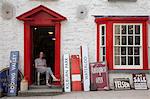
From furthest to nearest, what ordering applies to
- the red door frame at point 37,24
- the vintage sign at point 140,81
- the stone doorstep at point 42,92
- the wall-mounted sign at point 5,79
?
the red door frame at point 37,24, the vintage sign at point 140,81, the wall-mounted sign at point 5,79, the stone doorstep at point 42,92

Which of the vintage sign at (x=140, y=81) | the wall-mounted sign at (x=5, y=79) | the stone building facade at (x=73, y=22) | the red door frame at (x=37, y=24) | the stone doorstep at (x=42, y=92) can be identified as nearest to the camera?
the stone doorstep at (x=42, y=92)

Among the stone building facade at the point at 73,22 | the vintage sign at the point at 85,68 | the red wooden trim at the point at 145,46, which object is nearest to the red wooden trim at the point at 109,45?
the stone building facade at the point at 73,22

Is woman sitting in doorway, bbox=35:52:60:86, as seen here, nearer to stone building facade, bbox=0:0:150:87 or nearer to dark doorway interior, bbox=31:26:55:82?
stone building facade, bbox=0:0:150:87

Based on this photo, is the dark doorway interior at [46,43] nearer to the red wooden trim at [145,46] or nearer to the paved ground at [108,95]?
the paved ground at [108,95]

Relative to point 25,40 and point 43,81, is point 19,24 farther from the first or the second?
point 43,81

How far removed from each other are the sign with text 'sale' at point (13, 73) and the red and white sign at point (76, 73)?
2.24 metres

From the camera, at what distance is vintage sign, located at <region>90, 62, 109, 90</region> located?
16.2 metres

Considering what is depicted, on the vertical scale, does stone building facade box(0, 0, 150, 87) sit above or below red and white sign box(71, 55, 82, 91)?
above

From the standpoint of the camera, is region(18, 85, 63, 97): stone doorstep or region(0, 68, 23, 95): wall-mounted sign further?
region(0, 68, 23, 95): wall-mounted sign

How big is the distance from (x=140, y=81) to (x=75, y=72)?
265 centimetres

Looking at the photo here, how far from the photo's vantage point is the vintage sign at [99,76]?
16.2 m

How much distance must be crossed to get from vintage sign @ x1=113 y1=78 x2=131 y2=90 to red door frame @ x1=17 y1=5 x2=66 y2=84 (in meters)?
2.37

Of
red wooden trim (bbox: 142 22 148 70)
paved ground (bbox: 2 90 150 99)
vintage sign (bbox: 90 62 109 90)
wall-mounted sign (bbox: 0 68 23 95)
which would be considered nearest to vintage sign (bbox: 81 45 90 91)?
vintage sign (bbox: 90 62 109 90)

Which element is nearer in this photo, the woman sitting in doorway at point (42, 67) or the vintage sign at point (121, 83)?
the vintage sign at point (121, 83)
